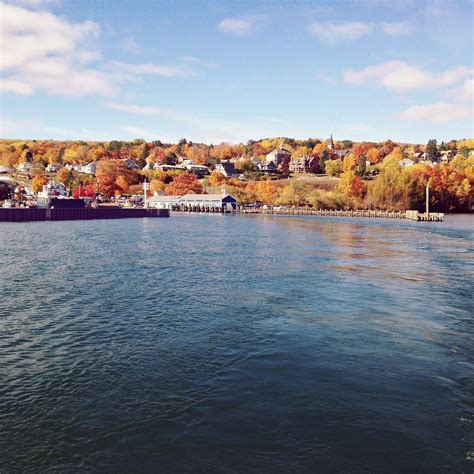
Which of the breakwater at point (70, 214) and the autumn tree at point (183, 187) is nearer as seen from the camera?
the breakwater at point (70, 214)

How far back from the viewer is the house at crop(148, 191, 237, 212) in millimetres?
→ 159125

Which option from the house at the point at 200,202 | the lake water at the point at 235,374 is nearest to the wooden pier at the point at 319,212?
the house at the point at 200,202

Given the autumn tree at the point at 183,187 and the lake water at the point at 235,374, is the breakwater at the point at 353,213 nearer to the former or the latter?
the autumn tree at the point at 183,187

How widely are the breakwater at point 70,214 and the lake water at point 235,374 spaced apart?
72930 mm

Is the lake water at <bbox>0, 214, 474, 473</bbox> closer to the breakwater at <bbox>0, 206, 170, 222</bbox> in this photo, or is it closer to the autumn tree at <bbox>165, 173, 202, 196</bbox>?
the breakwater at <bbox>0, 206, 170, 222</bbox>

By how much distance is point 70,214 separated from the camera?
110938mm

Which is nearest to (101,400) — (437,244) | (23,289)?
(23,289)

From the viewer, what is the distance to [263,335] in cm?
1902

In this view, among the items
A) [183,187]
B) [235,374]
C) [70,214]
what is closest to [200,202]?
[183,187]

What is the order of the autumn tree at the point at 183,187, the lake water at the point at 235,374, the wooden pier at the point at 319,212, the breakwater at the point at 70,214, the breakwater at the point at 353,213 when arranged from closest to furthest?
the lake water at the point at 235,374
the breakwater at the point at 70,214
the breakwater at the point at 353,213
the wooden pier at the point at 319,212
the autumn tree at the point at 183,187

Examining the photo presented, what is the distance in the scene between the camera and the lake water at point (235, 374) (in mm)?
10539

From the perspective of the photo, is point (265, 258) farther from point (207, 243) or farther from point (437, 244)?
point (437, 244)

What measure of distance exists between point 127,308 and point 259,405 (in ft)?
39.6

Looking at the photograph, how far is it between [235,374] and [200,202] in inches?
5963
